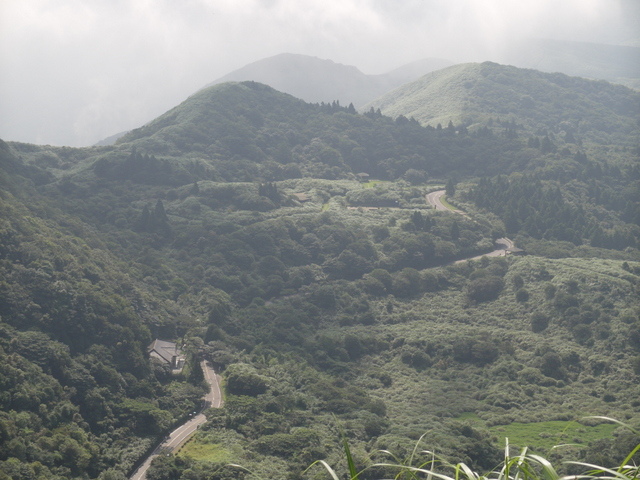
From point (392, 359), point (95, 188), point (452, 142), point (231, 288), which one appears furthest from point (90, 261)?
point (452, 142)

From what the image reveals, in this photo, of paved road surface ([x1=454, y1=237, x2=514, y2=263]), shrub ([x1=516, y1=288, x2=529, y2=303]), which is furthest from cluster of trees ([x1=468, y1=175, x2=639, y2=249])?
shrub ([x1=516, y1=288, x2=529, y2=303])

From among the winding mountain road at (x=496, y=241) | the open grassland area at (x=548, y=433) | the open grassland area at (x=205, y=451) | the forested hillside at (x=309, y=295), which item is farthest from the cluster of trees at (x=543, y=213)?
the open grassland area at (x=205, y=451)

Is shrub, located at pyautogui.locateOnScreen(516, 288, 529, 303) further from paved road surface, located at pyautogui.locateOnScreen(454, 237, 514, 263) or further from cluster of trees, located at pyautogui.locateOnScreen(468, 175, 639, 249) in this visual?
cluster of trees, located at pyautogui.locateOnScreen(468, 175, 639, 249)

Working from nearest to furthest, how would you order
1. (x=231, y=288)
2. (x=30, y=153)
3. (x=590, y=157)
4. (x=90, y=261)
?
(x=90, y=261) < (x=231, y=288) < (x=30, y=153) < (x=590, y=157)

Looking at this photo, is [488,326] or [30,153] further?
[30,153]

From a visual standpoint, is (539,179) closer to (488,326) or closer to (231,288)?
(488,326)

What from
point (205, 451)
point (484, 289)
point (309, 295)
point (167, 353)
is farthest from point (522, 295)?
point (205, 451)
